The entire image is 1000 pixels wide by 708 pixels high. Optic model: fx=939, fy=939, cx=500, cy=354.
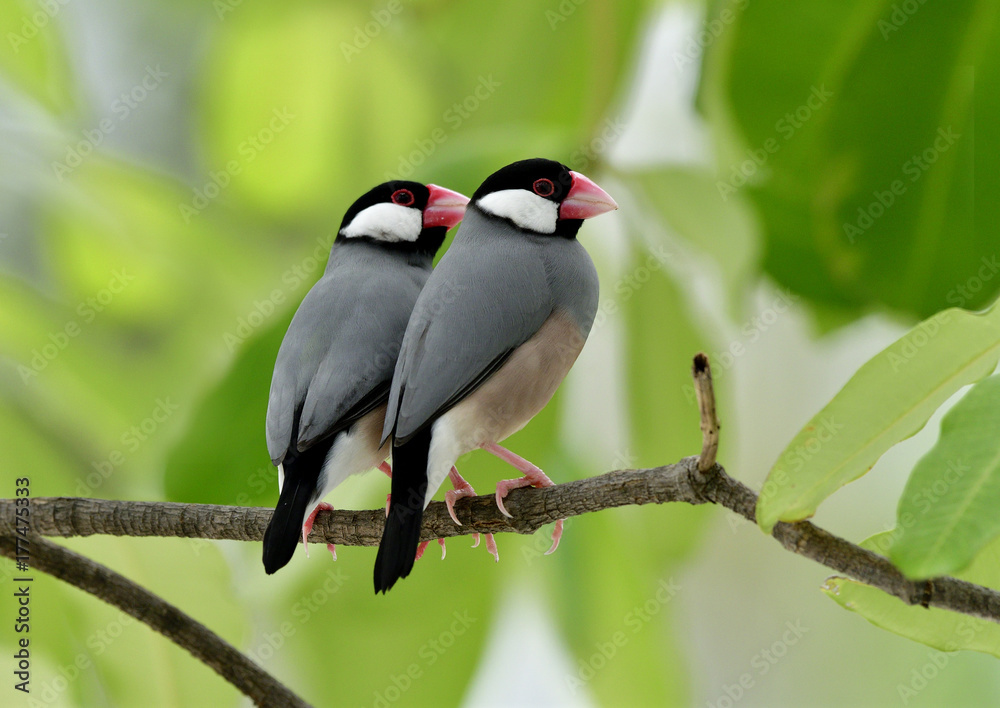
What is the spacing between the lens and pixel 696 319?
736 millimetres

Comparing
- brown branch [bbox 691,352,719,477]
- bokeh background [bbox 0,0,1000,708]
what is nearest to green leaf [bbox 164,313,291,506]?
bokeh background [bbox 0,0,1000,708]

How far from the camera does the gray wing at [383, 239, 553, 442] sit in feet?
1.90

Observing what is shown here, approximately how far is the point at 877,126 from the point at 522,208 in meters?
0.27

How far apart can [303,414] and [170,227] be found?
33 centimetres

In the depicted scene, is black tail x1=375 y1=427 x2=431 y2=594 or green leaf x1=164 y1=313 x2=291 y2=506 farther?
green leaf x1=164 y1=313 x2=291 y2=506

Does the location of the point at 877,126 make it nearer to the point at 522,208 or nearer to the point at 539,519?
the point at 522,208

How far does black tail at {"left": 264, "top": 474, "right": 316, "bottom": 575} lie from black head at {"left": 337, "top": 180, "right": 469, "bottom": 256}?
10.1 inches

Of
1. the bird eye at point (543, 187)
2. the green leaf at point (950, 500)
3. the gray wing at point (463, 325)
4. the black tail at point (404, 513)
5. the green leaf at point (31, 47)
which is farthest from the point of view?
the green leaf at point (31, 47)

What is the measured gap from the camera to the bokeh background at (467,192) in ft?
2.30

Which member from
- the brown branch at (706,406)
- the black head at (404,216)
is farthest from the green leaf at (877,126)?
the brown branch at (706,406)

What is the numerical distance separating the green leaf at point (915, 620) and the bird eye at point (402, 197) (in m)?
0.42

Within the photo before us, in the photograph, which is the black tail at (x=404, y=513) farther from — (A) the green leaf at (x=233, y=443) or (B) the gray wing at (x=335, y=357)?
(A) the green leaf at (x=233, y=443)

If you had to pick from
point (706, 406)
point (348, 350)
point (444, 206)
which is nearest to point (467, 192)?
point (444, 206)

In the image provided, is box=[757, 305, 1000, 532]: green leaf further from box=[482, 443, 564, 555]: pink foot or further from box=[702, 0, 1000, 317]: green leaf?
box=[702, 0, 1000, 317]: green leaf
